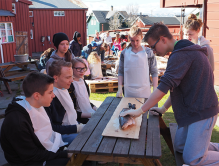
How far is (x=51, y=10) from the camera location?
74.3 feet

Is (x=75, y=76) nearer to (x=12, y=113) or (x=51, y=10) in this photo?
(x=12, y=113)

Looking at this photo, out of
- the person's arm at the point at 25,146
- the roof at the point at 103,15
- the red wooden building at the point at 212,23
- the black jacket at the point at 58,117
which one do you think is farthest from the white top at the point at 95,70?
the roof at the point at 103,15

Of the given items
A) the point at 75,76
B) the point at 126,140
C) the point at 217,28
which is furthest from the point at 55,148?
the point at 217,28

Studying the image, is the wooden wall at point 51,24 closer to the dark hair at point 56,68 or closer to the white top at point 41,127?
the dark hair at point 56,68

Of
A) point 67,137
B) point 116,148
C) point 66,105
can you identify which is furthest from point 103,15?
point 116,148

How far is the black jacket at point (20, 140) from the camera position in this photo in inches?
83.2

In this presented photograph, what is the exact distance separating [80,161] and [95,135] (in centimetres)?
32

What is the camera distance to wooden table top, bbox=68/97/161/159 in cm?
200

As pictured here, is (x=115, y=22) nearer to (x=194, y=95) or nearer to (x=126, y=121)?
(x=126, y=121)

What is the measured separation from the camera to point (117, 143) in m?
2.16

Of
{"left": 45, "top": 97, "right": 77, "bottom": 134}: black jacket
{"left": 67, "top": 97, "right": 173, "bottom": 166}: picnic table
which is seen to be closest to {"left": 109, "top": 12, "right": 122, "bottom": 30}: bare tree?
{"left": 45, "top": 97, "right": 77, "bottom": 134}: black jacket

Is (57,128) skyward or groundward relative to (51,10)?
groundward

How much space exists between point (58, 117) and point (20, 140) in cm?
81

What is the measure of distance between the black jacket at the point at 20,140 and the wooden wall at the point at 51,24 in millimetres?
20854
